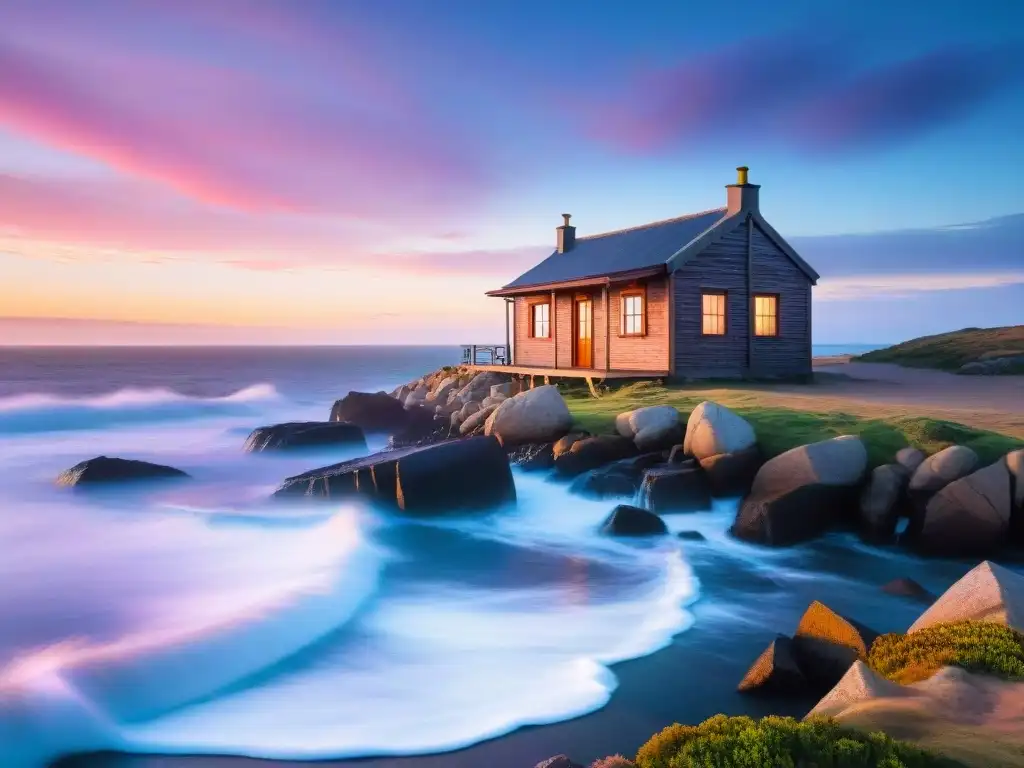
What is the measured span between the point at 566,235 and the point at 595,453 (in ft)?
52.4

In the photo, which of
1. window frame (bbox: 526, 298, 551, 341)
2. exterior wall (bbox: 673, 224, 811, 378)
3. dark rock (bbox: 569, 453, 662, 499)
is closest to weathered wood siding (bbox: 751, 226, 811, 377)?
exterior wall (bbox: 673, 224, 811, 378)

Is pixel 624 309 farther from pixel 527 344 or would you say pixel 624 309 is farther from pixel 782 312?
pixel 527 344

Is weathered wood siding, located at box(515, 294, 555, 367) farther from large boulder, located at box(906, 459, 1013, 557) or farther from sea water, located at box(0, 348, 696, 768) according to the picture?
large boulder, located at box(906, 459, 1013, 557)

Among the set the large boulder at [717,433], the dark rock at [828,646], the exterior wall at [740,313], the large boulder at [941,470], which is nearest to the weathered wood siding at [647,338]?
the exterior wall at [740,313]

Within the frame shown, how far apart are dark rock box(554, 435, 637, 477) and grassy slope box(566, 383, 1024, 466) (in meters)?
0.72

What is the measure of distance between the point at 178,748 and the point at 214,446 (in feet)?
63.2

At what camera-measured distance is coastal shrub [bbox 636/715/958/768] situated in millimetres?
2799

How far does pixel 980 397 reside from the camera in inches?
620

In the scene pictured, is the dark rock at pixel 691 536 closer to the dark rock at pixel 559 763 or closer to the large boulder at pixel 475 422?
the dark rock at pixel 559 763

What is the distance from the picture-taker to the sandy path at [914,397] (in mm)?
12148

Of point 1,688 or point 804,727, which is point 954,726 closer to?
point 804,727

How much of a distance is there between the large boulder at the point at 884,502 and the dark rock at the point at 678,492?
2.20 m

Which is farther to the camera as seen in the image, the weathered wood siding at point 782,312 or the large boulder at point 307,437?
the weathered wood siding at point 782,312

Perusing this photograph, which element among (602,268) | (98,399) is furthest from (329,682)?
(98,399)
